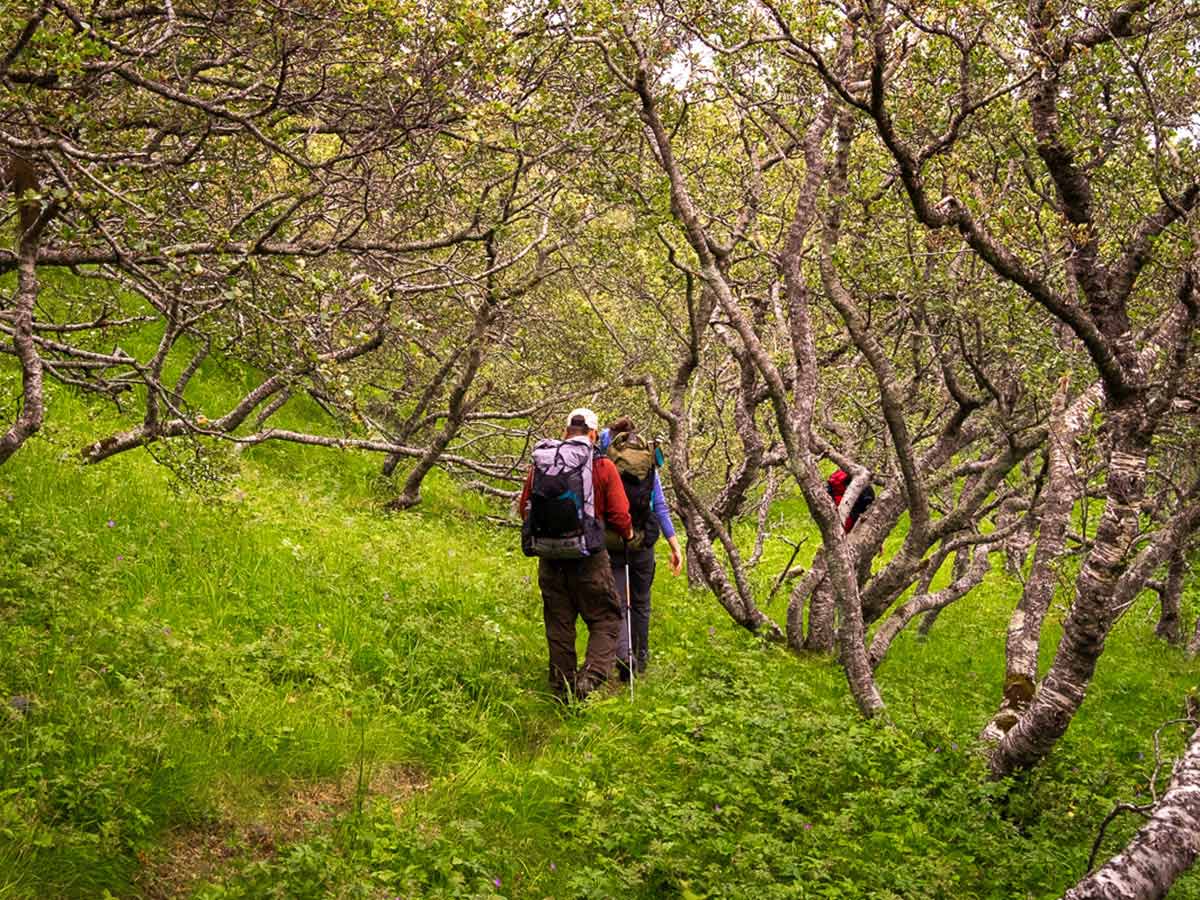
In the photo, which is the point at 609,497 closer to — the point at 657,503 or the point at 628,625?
the point at 657,503

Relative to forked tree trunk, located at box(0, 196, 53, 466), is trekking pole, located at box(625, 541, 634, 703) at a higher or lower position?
lower

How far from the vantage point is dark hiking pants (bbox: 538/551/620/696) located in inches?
346

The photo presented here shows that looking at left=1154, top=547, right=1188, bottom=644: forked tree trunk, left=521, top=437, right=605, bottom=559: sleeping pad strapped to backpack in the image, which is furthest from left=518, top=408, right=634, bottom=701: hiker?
left=1154, top=547, right=1188, bottom=644: forked tree trunk

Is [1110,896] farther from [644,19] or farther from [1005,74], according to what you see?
[644,19]

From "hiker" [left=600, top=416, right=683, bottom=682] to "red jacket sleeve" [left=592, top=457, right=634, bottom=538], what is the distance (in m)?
0.45

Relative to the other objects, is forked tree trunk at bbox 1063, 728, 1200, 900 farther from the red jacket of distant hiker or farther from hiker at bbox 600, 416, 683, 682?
hiker at bbox 600, 416, 683, 682

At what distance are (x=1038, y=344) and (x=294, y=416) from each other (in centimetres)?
1259

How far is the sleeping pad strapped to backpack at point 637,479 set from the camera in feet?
31.7

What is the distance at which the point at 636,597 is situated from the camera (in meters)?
9.97

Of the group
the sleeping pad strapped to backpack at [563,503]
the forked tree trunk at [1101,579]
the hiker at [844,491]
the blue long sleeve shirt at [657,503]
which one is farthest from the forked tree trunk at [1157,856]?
the hiker at [844,491]

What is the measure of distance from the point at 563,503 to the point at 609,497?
2.37 ft

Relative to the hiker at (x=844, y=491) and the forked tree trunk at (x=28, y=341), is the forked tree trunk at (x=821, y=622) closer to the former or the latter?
the hiker at (x=844, y=491)

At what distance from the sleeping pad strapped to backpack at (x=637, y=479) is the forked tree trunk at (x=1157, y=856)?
5593mm

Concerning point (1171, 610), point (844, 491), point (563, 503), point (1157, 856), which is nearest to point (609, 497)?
point (563, 503)
